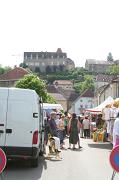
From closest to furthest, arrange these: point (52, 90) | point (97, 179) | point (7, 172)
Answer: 1. point (97, 179)
2. point (7, 172)
3. point (52, 90)

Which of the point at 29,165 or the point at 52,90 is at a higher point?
A: the point at 52,90

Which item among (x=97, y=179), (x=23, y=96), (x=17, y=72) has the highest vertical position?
(x=17, y=72)

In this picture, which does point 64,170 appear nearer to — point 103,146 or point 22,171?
point 22,171

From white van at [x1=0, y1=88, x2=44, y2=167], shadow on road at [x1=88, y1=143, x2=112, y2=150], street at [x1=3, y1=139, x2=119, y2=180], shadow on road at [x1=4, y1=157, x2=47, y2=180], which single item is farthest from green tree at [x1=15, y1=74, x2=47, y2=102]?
white van at [x1=0, y1=88, x2=44, y2=167]

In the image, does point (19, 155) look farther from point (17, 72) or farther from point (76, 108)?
point (76, 108)

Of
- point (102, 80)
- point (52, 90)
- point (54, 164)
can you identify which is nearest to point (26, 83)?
point (102, 80)

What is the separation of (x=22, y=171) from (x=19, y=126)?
125 cm

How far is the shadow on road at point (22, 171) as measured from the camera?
14.0 meters

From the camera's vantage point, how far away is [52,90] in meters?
179

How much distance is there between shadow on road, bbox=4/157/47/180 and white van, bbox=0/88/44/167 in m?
0.45

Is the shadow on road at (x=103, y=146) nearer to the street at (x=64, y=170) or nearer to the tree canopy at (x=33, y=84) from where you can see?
the street at (x=64, y=170)

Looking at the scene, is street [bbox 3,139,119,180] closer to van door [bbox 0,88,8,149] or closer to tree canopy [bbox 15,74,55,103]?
van door [bbox 0,88,8,149]

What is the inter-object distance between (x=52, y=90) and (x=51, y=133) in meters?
158

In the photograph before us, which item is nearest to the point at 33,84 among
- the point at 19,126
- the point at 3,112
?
the point at 3,112
